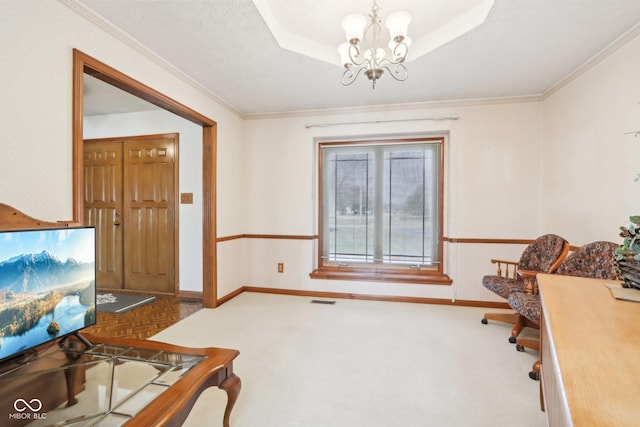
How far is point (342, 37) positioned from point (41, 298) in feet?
8.50

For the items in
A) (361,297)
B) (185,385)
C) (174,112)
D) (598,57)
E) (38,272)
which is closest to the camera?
(185,385)

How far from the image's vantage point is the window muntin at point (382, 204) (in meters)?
3.76

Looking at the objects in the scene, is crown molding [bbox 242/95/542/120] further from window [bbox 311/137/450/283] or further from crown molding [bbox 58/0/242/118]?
crown molding [bbox 58/0/242/118]

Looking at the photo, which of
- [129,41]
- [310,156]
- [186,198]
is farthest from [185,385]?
[310,156]

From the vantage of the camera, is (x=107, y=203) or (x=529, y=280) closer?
(x=529, y=280)

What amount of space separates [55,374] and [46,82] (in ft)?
5.22

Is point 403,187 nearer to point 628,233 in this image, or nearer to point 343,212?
point 343,212

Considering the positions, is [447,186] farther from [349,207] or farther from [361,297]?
[361,297]

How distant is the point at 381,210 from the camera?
12.7ft

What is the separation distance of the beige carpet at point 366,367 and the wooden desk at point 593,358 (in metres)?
0.89

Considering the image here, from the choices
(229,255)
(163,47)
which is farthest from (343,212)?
(163,47)

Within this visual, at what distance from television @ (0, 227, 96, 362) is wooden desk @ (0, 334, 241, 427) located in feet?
0.34

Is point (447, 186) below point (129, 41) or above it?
below

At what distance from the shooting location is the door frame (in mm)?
1854
